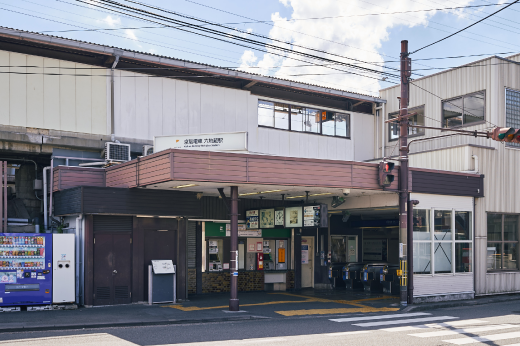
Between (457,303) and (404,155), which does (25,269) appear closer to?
(404,155)

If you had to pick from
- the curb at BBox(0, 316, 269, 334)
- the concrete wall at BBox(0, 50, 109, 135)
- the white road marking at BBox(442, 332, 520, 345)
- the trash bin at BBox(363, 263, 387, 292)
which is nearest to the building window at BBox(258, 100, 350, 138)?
the trash bin at BBox(363, 263, 387, 292)

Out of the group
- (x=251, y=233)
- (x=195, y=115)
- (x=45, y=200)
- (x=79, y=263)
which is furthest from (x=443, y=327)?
(x=45, y=200)

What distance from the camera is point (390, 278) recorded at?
22.0 meters

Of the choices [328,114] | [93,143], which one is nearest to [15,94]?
[93,143]

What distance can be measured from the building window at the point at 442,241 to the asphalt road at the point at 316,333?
3.68 metres

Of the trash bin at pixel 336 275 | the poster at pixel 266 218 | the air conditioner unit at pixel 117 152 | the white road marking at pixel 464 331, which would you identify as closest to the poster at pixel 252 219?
the poster at pixel 266 218

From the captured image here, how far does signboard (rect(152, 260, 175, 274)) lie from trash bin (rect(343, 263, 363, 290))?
872cm

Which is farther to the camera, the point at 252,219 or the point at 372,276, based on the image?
the point at 372,276

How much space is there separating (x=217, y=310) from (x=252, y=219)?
5469mm

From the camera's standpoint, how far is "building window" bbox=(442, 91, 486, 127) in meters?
22.5

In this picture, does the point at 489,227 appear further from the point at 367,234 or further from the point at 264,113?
the point at 264,113

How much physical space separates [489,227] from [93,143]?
50.0ft

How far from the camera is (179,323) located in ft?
45.8

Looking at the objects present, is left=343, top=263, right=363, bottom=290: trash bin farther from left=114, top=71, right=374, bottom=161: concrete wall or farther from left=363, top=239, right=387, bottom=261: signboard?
left=114, top=71, right=374, bottom=161: concrete wall
